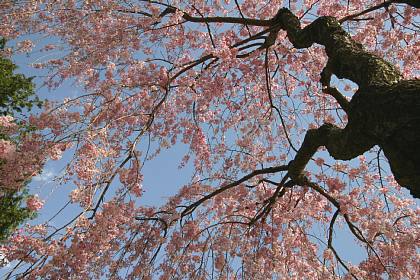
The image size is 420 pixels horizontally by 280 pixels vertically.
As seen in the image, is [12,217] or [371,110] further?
[12,217]

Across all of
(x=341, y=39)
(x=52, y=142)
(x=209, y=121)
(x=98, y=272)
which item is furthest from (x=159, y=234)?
(x=341, y=39)

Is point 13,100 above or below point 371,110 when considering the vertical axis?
above

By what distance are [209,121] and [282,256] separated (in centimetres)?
247

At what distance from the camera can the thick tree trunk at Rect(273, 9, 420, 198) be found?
6.95 ft

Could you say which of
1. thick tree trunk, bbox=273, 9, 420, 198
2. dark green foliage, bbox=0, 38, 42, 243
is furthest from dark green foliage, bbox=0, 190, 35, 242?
thick tree trunk, bbox=273, 9, 420, 198

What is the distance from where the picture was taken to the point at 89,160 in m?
3.48

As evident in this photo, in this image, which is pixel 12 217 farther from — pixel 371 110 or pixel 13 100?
pixel 371 110

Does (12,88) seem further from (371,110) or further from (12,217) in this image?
(371,110)

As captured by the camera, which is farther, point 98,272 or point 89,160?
point 98,272

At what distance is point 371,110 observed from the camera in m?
2.37

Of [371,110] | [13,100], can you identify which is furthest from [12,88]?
[371,110]

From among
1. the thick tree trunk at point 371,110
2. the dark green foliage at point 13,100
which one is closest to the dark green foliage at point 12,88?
the dark green foliage at point 13,100

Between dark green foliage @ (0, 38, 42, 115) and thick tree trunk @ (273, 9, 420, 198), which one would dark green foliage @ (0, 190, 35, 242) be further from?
thick tree trunk @ (273, 9, 420, 198)

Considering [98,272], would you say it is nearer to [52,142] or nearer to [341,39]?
[52,142]
